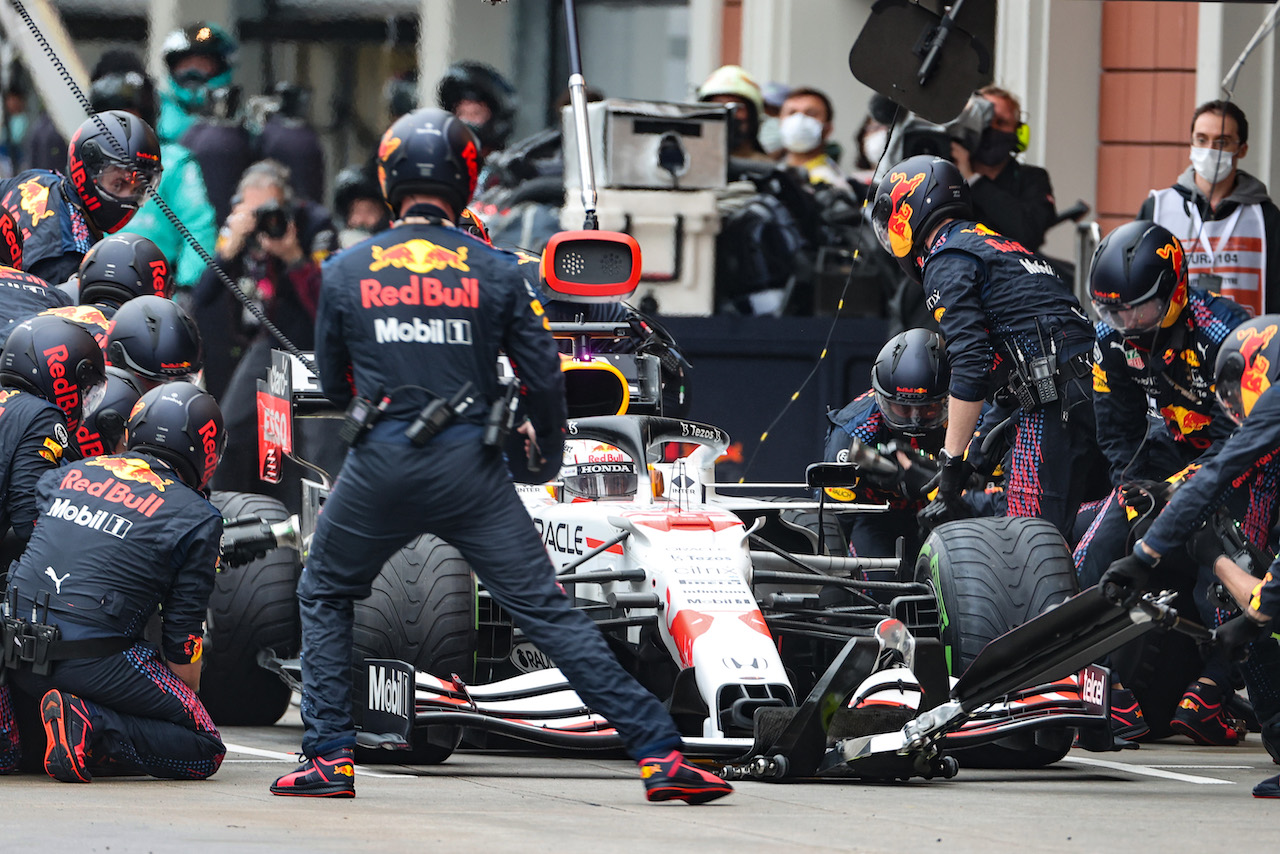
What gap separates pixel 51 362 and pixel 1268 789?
4.10 m

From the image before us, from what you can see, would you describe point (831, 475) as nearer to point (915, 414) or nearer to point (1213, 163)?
point (915, 414)

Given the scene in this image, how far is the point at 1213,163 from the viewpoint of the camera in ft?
32.6

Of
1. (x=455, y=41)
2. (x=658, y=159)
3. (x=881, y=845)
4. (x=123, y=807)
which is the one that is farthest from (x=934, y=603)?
(x=455, y=41)

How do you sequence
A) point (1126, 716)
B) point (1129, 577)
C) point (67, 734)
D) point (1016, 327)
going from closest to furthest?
point (1129, 577)
point (67, 734)
point (1126, 716)
point (1016, 327)

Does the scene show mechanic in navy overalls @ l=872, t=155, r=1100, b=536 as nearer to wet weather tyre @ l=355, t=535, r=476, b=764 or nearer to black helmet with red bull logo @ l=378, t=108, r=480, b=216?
wet weather tyre @ l=355, t=535, r=476, b=764

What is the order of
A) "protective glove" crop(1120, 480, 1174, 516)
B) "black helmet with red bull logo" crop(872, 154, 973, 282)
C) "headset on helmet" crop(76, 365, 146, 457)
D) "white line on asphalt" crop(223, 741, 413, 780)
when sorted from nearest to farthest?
1. "white line on asphalt" crop(223, 741, 413, 780)
2. "protective glove" crop(1120, 480, 1174, 516)
3. "headset on helmet" crop(76, 365, 146, 457)
4. "black helmet with red bull logo" crop(872, 154, 973, 282)

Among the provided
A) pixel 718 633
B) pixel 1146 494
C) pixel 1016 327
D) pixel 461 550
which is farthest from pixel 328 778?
pixel 1016 327

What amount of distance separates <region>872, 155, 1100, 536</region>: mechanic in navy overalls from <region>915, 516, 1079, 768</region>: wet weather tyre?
921mm

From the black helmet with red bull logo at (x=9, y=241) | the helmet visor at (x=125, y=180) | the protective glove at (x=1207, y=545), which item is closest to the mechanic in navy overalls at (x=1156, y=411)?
the protective glove at (x=1207, y=545)

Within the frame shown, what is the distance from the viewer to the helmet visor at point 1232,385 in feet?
21.1

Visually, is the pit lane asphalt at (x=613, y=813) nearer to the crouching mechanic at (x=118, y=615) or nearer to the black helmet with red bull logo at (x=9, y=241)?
the crouching mechanic at (x=118, y=615)

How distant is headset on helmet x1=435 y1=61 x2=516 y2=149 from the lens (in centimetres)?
1223

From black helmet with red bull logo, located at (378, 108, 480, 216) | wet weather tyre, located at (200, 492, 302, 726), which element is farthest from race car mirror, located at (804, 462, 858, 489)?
black helmet with red bull logo, located at (378, 108, 480, 216)

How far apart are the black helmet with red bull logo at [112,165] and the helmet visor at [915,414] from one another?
3192 millimetres
